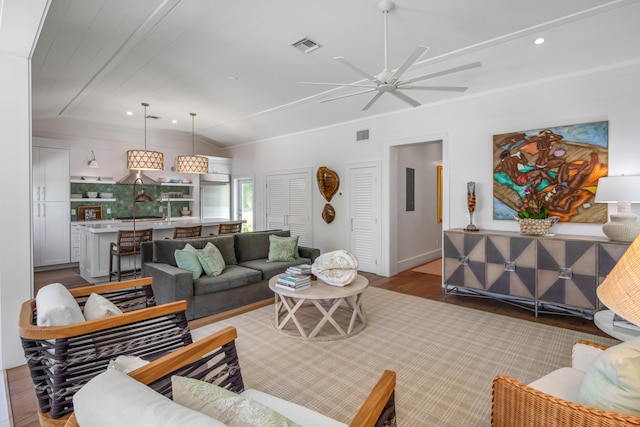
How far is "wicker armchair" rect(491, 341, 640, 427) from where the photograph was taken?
1109mm

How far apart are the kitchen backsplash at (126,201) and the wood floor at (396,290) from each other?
1.65m

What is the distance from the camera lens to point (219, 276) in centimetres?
396

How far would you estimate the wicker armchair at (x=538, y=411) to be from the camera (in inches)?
43.7

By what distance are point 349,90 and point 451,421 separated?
14.4ft

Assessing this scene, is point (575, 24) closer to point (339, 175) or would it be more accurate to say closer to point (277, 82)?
point (277, 82)

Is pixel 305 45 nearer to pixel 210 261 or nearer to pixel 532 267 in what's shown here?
pixel 210 261

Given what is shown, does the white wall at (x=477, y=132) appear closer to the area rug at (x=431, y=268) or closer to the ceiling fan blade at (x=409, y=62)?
the area rug at (x=431, y=268)

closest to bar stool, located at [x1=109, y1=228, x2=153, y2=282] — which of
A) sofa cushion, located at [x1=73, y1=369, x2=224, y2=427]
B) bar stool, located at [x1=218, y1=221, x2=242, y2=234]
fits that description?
bar stool, located at [x1=218, y1=221, x2=242, y2=234]

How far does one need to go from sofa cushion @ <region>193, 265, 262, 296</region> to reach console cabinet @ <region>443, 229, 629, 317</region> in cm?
269

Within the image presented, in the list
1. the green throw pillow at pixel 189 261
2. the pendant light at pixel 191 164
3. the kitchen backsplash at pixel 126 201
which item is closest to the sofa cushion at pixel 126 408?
the green throw pillow at pixel 189 261

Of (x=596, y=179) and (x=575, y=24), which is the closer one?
(x=575, y=24)

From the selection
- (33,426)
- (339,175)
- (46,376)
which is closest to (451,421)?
(46,376)

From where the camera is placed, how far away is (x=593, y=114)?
3719 mm

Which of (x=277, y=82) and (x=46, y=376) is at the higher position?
(x=277, y=82)
